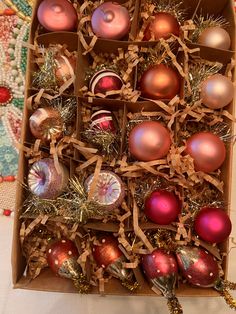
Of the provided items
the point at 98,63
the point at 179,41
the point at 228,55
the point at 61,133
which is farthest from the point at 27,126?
the point at 228,55

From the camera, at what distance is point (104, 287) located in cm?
102

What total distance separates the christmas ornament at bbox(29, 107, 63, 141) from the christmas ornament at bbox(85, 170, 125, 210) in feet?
0.51

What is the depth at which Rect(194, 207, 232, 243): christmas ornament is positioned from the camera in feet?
3.14

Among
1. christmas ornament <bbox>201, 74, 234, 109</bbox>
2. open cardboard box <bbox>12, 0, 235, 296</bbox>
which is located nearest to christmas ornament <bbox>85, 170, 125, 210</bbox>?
open cardboard box <bbox>12, 0, 235, 296</bbox>

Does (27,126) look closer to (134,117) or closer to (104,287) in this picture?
(134,117)

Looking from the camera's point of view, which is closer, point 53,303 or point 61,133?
point 61,133

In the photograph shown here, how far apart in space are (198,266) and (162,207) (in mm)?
167

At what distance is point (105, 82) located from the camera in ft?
3.29

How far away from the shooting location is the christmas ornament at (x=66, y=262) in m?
0.97

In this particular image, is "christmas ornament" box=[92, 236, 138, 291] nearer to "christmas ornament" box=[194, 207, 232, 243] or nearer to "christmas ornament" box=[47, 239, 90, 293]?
"christmas ornament" box=[47, 239, 90, 293]

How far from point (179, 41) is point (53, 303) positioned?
0.81 metres

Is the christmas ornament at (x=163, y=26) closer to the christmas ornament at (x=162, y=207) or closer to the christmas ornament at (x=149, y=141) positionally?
the christmas ornament at (x=149, y=141)

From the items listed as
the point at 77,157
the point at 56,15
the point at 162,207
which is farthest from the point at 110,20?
the point at 162,207

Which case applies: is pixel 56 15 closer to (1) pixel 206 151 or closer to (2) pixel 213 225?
(1) pixel 206 151
